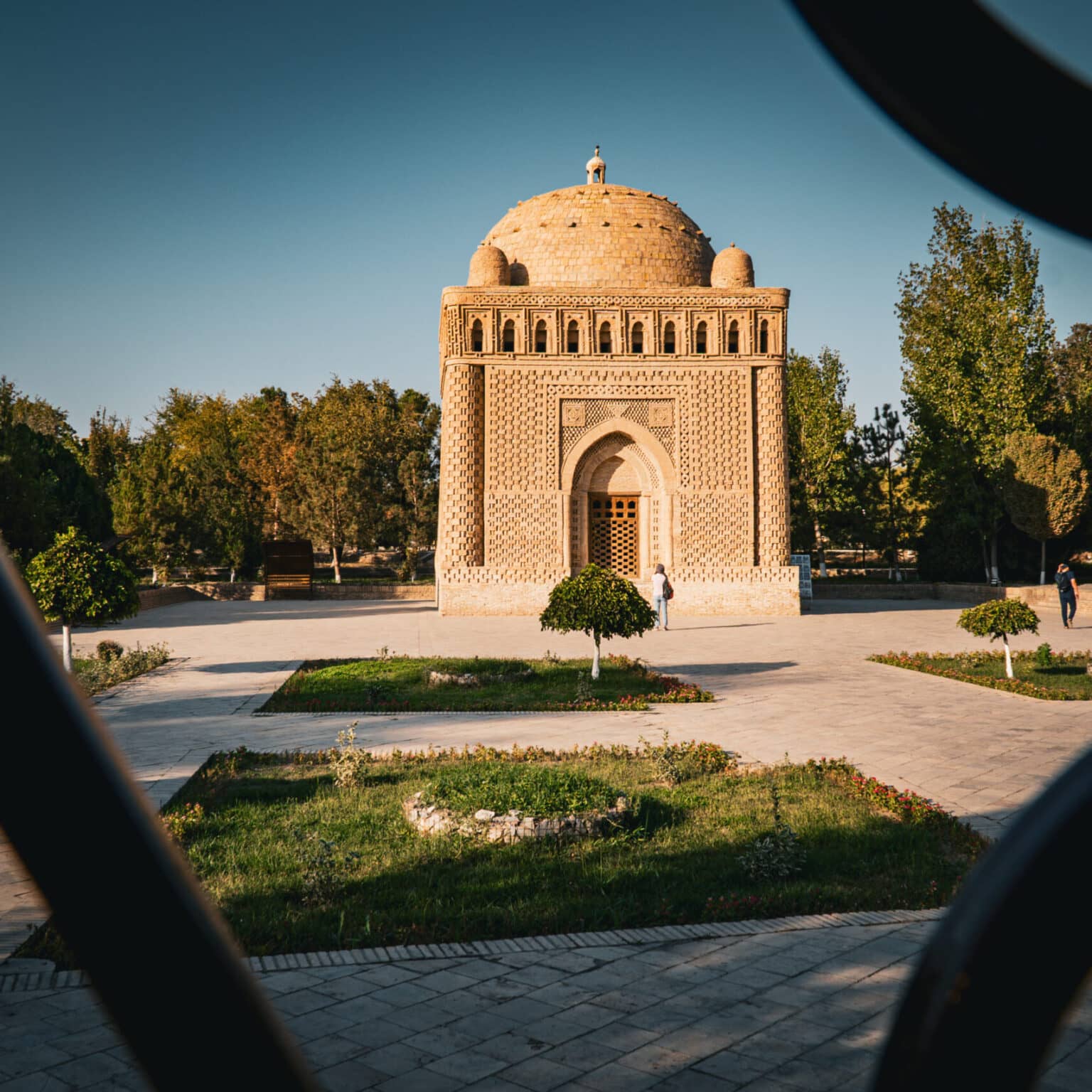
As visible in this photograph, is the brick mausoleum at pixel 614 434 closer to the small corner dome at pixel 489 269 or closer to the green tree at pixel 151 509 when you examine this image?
the small corner dome at pixel 489 269

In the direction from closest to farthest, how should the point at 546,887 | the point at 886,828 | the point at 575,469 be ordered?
the point at 546,887 < the point at 886,828 < the point at 575,469

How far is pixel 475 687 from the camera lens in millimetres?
11680

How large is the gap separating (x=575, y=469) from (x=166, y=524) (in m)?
12.9

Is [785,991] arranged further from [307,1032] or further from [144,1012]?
[144,1012]

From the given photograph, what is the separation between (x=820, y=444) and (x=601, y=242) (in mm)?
11136

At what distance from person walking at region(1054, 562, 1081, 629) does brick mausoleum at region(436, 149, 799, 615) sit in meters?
6.58

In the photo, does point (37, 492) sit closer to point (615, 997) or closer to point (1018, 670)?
point (1018, 670)

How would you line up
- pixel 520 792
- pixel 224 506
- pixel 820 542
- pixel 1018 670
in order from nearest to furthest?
pixel 520 792 → pixel 1018 670 → pixel 224 506 → pixel 820 542

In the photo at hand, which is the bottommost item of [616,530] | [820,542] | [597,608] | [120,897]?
[597,608]

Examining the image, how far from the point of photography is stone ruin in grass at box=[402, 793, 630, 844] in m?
5.53

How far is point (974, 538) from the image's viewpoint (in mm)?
31719

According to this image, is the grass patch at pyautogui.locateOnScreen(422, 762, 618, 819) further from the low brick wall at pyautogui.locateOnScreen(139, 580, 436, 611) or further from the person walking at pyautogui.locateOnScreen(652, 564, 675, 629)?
the low brick wall at pyautogui.locateOnScreen(139, 580, 436, 611)

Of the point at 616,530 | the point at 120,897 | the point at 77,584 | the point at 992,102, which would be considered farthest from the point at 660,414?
the point at 120,897

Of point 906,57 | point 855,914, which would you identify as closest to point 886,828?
point 855,914
